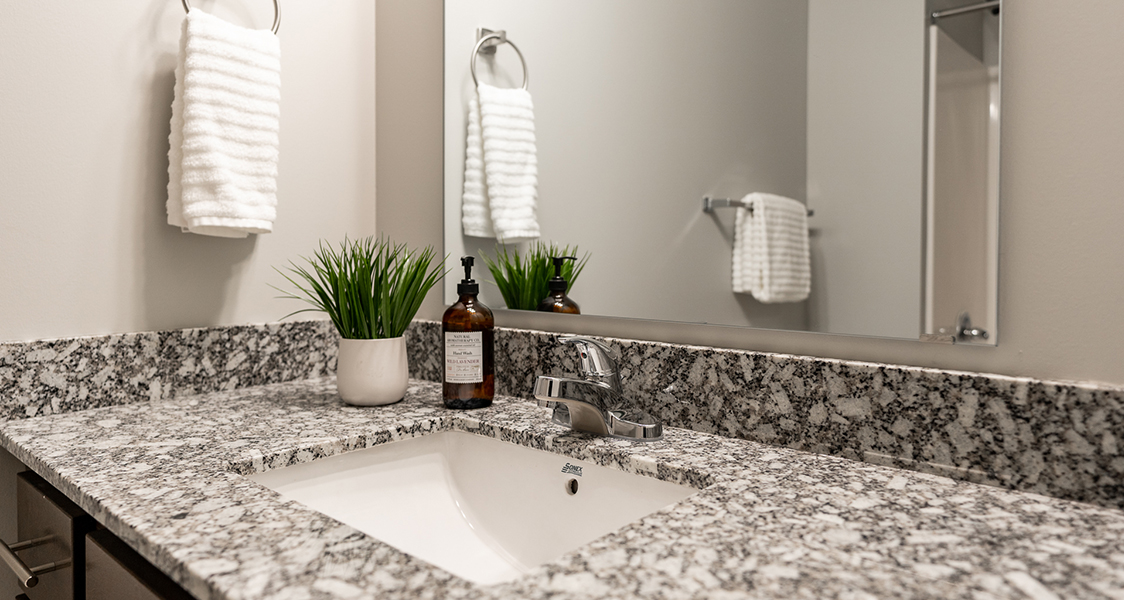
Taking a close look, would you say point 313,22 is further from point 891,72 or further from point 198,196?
point 891,72

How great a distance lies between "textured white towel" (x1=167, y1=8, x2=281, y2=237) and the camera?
3.47 feet

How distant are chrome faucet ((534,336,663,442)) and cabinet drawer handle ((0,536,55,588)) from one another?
59 cm

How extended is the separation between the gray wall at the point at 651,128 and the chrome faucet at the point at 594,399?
14 centimetres

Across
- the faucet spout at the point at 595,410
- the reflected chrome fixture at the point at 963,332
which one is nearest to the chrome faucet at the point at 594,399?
the faucet spout at the point at 595,410

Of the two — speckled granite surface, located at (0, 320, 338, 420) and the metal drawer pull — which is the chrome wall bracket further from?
the metal drawer pull

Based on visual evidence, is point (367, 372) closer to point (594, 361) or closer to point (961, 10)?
point (594, 361)

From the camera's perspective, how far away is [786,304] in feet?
2.89

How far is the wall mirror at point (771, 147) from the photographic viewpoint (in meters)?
0.75

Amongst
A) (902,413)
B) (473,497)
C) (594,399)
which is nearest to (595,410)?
(594,399)

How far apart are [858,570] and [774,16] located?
0.68 meters

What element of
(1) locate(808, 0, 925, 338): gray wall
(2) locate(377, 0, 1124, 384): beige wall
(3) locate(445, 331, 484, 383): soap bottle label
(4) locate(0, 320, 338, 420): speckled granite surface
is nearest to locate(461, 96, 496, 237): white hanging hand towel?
(3) locate(445, 331, 484, 383): soap bottle label

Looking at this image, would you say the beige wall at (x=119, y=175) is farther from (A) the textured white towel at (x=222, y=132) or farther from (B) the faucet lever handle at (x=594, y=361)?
(B) the faucet lever handle at (x=594, y=361)

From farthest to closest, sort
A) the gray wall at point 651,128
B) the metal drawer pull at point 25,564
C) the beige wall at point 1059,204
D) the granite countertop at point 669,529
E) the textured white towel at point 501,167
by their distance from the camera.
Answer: the textured white towel at point 501,167 < the gray wall at point 651,128 < the metal drawer pull at point 25,564 < the beige wall at point 1059,204 < the granite countertop at point 669,529

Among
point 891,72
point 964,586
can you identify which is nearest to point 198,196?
point 891,72
